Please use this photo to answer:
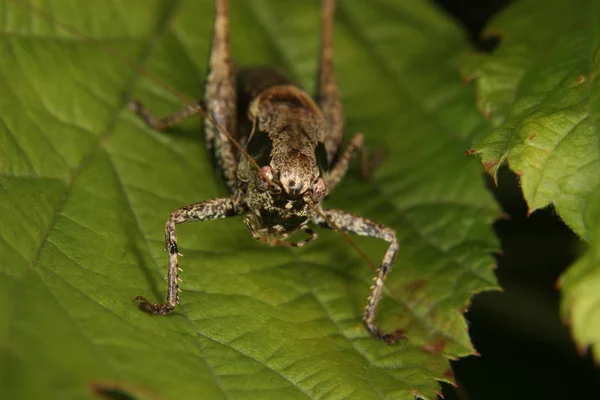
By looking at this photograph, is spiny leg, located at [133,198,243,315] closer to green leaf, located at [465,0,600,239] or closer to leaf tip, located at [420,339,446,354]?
leaf tip, located at [420,339,446,354]

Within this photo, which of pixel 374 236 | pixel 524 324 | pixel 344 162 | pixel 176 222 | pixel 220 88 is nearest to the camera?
pixel 176 222

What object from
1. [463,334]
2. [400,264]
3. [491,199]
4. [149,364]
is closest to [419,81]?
[491,199]

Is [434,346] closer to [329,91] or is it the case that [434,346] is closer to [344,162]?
[344,162]

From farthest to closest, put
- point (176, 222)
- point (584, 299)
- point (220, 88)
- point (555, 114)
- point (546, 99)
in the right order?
1. point (220, 88)
2. point (176, 222)
3. point (546, 99)
4. point (555, 114)
5. point (584, 299)

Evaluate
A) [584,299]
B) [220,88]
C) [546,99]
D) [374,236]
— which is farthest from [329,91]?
[584,299]

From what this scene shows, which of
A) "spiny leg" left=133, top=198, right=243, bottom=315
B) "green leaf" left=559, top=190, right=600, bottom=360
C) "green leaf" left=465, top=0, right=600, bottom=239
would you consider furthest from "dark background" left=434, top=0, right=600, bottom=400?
"green leaf" left=559, top=190, right=600, bottom=360

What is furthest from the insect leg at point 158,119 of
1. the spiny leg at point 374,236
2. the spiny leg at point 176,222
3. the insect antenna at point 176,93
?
the spiny leg at point 374,236

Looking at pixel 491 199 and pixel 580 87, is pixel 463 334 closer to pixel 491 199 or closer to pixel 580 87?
pixel 491 199
